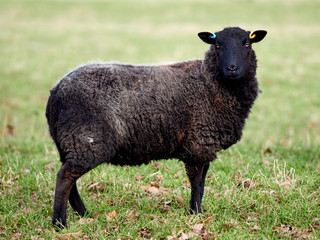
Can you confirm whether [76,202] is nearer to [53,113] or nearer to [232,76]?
[53,113]

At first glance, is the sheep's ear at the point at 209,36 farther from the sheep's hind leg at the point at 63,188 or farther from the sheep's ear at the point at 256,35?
the sheep's hind leg at the point at 63,188

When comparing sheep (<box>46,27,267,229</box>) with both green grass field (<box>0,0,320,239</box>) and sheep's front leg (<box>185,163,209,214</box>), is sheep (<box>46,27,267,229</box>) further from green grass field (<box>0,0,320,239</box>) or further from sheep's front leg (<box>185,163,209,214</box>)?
green grass field (<box>0,0,320,239</box>)

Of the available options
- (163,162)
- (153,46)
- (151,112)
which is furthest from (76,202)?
(153,46)

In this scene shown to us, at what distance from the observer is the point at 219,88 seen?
557 cm

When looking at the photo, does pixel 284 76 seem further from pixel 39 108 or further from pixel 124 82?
pixel 124 82

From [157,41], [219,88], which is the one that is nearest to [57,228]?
[219,88]

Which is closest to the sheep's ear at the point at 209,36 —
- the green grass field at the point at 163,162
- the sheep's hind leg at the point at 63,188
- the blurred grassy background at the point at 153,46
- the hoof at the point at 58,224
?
the green grass field at the point at 163,162

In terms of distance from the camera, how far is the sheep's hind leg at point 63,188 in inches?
195

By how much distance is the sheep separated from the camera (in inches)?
197

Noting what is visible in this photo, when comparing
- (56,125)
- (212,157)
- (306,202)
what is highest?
(56,125)

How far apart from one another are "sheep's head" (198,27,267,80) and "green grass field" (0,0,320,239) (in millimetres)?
1707

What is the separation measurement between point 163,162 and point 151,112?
7.01 ft

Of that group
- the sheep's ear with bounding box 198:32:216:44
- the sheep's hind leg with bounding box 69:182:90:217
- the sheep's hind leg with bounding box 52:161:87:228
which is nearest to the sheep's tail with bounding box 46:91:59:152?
the sheep's hind leg with bounding box 52:161:87:228

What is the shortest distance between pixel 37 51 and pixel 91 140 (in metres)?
19.0
